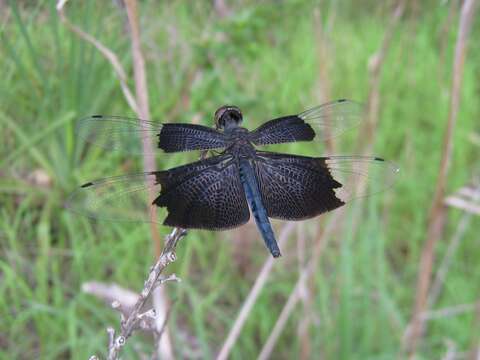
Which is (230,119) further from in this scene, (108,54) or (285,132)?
(108,54)

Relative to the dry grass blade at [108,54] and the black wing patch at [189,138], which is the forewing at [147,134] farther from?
the dry grass blade at [108,54]

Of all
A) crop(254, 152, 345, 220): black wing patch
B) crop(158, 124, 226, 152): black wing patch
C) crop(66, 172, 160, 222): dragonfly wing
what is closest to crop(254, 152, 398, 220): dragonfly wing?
crop(254, 152, 345, 220): black wing patch

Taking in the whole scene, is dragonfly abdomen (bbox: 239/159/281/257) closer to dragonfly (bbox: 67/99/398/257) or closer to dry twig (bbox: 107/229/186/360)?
dragonfly (bbox: 67/99/398/257)

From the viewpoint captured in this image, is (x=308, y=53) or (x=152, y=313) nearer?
(x=152, y=313)

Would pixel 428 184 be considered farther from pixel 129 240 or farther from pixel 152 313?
pixel 152 313

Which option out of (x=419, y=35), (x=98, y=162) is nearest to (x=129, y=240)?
(x=98, y=162)

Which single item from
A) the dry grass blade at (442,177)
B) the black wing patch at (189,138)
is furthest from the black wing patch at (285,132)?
the dry grass blade at (442,177)

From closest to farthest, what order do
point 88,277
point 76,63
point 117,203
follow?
point 117,203, point 88,277, point 76,63
